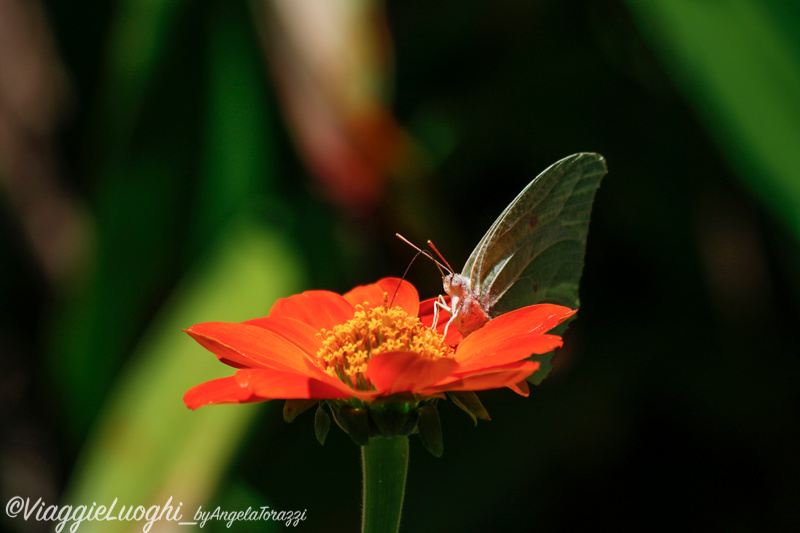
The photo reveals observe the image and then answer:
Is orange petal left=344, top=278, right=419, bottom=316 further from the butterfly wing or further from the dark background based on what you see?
the dark background

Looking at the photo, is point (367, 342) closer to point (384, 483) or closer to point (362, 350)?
point (362, 350)

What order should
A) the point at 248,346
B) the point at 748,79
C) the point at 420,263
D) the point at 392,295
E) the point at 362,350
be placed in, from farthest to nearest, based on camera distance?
the point at 420,263, the point at 748,79, the point at 392,295, the point at 362,350, the point at 248,346

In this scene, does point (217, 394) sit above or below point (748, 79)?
above

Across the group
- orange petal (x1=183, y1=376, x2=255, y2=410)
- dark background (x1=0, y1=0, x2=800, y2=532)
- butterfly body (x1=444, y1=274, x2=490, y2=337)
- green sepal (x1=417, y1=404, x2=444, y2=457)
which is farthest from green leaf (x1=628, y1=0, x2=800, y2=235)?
orange petal (x1=183, y1=376, x2=255, y2=410)

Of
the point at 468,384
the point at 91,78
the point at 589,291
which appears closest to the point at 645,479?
the point at 589,291

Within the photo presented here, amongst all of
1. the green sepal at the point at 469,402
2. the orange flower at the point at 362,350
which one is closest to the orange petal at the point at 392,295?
the orange flower at the point at 362,350

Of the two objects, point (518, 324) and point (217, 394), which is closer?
point (217, 394)

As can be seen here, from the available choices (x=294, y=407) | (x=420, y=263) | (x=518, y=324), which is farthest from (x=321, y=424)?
(x=420, y=263)

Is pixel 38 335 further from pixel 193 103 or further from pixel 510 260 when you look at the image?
pixel 510 260
